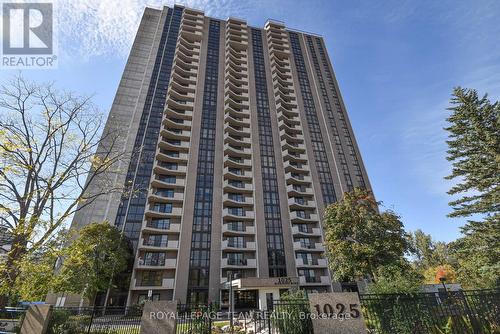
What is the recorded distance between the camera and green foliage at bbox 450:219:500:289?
21.2 meters

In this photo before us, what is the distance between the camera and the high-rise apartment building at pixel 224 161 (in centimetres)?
3641

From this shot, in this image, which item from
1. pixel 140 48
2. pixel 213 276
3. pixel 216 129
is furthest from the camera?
pixel 140 48

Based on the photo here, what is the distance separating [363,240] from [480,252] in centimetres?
984

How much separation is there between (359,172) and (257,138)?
2289 centimetres

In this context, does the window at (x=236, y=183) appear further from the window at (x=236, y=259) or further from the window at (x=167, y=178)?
the window at (x=236, y=259)

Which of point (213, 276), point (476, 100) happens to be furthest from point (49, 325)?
point (476, 100)

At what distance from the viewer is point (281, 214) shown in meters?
42.9

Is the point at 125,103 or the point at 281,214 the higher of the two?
Answer: the point at 125,103

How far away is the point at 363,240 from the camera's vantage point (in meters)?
24.0

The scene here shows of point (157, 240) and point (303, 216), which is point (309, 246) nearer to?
point (303, 216)

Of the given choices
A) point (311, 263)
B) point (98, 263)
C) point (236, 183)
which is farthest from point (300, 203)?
point (98, 263)

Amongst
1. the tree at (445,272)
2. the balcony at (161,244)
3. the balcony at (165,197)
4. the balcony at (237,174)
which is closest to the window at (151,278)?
the balcony at (161,244)

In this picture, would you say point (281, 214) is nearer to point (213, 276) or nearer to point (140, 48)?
point (213, 276)

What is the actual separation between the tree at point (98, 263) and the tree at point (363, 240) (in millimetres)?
26224
